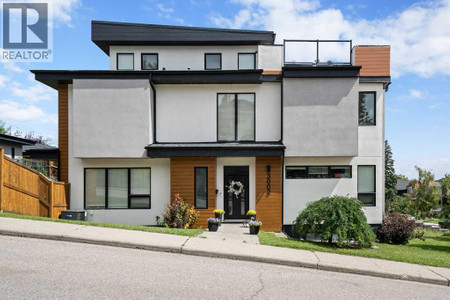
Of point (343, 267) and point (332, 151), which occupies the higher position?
point (332, 151)

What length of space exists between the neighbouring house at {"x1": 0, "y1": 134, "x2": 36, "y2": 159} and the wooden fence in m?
9.80

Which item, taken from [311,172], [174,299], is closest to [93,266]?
[174,299]

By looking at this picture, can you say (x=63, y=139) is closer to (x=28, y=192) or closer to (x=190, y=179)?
(x=28, y=192)

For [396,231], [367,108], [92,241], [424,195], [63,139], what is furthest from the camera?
[424,195]

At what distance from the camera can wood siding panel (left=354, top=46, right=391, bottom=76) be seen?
15.9 m

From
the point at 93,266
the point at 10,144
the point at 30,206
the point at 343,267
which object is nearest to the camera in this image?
the point at 93,266

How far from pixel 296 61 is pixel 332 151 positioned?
4551 mm

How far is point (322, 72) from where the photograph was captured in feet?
48.5

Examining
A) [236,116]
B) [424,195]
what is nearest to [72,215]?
[236,116]

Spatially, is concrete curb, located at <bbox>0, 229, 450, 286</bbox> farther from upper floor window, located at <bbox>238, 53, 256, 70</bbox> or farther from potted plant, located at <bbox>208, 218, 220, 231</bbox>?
upper floor window, located at <bbox>238, 53, 256, 70</bbox>

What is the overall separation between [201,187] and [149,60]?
319 inches

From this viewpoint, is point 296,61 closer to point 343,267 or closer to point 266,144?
point 266,144

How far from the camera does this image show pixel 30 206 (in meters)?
13.2

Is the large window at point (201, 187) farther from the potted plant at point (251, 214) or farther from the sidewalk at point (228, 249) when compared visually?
the sidewalk at point (228, 249)
